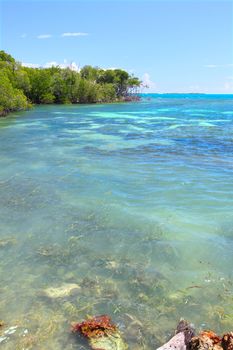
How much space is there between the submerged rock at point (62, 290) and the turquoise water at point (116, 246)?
7 cm

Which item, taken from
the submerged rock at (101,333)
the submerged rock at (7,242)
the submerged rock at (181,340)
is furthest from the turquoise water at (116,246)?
the submerged rock at (181,340)

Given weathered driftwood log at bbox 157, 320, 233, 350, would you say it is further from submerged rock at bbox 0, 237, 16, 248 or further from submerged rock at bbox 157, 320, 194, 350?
submerged rock at bbox 0, 237, 16, 248

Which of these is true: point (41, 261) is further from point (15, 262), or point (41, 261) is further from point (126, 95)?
point (126, 95)

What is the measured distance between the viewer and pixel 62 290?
609cm

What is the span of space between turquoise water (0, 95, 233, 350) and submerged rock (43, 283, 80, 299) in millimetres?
70

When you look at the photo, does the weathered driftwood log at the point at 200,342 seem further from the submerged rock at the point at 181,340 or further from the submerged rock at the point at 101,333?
the submerged rock at the point at 101,333

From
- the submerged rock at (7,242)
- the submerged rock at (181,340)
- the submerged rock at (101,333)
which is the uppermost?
the submerged rock at (181,340)

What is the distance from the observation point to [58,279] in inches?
253

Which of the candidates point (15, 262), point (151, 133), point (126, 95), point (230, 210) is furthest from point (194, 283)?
point (126, 95)

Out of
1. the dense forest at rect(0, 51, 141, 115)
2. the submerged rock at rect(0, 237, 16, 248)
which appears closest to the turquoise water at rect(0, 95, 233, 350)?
the submerged rock at rect(0, 237, 16, 248)

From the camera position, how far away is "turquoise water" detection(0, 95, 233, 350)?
538cm

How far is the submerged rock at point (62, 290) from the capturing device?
19.5 ft

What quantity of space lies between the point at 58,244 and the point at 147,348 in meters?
3.55

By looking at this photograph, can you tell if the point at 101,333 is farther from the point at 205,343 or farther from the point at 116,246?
the point at 116,246
